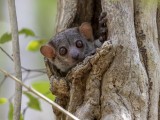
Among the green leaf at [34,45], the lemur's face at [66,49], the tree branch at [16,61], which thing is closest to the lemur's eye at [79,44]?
the lemur's face at [66,49]

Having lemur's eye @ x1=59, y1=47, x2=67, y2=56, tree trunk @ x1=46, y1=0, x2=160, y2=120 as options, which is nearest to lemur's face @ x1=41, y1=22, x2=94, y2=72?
lemur's eye @ x1=59, y1=47, x2=67, y2=56

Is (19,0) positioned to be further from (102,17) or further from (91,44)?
(102,17)

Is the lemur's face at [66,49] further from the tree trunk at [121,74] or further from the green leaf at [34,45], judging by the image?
the tree trunk at [121,74]

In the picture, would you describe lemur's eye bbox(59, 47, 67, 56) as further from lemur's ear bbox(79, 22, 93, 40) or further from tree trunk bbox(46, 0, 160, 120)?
tree trunk bbox(46, 0, 160, 120)

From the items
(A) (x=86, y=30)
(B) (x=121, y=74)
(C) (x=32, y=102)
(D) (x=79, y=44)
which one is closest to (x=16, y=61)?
(B) (x=121, y=74)

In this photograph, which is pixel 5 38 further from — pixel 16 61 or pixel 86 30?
pixel 16 61

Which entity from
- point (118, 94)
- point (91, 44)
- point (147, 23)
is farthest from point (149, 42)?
point (91, 44)
